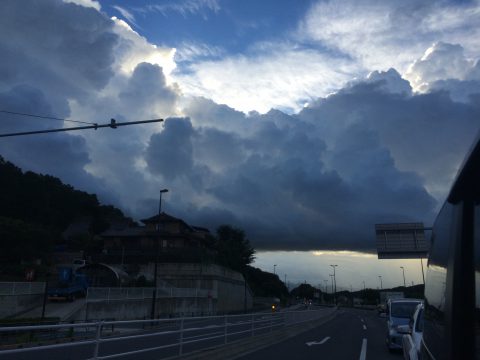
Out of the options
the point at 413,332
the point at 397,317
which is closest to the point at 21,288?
the point at 397,317

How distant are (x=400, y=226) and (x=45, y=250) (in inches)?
2289

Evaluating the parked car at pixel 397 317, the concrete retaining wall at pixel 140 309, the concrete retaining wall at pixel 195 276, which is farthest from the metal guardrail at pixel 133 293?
the parked car at pixel 397 317

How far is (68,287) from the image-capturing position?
139 ft

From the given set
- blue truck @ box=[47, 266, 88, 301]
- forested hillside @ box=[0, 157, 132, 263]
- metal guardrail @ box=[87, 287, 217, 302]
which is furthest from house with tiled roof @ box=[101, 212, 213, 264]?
blue truck @ box=[47, 266, 88, 301]

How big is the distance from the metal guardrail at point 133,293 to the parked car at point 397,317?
87.6ft

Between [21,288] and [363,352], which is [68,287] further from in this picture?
[363,352]

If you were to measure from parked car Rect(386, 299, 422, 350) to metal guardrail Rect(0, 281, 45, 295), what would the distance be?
2938cm

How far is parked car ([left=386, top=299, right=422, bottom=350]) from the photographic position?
1627 cm

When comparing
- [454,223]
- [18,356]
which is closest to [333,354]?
[18,356]

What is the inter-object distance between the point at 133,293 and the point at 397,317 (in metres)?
29.7

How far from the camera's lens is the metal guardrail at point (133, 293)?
3712 cm

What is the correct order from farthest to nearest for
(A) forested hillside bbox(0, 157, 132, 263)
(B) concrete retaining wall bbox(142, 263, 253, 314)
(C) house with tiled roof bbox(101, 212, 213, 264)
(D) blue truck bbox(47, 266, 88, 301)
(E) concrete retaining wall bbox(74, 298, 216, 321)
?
1. (C) house with tiled roof bbox(101, 212, 213, 264)
2. (A) forested hillside bbox(0, 157, 132, 263)
3. (B) concrete retaining wall bbox(142, 263, 253, 314)
4. (D) blue truck bbox(47, 266, 88, 301)
5. (E) concrete retaining wall bbox(74, 298, 216, 321)

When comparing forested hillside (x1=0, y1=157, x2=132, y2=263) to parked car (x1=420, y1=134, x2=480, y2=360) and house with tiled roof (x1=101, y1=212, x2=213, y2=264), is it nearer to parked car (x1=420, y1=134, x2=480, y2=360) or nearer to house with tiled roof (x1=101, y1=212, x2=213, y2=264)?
house with tiled roof (x1=101, y1=212, x2=213, y2=264)

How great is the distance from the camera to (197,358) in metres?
11.9
